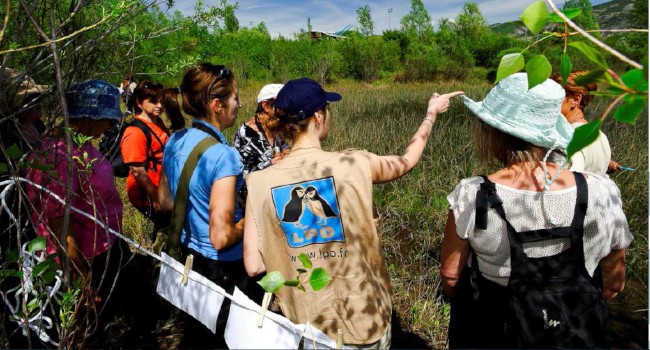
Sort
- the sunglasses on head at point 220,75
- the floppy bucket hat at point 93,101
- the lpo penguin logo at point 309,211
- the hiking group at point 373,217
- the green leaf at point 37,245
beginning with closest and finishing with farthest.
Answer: the green leaf at point 37,245
the hiking group at point 373,217
the lpo penguin logo at point 309,211
the floppy bucket hat at point 93,101
the sunglasses on head at point 220,75

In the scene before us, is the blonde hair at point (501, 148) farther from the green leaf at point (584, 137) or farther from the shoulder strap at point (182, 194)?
the shoulder strap at point (182, 194)

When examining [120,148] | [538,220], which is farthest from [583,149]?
[120,148]

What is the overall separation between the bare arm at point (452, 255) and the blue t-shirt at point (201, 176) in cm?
80

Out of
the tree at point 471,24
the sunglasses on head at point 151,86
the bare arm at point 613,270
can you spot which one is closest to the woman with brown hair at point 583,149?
the bare arm at point 613,270

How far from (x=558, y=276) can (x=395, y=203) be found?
2822mm

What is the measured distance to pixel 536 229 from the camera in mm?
1198

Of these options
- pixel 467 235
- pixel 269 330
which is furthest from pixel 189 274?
pixel 467 235

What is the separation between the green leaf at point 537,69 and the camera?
563 mm

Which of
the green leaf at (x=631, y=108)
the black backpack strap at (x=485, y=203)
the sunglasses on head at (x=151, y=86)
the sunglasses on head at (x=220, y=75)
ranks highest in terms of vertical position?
the sunglasses on head at (x=151, y=86)

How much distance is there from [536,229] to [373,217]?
48 centimetres

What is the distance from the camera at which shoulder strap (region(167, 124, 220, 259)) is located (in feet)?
5.56

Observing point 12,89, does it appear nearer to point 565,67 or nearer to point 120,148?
point 120,148

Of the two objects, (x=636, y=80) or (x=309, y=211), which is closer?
(x=636, y=80)

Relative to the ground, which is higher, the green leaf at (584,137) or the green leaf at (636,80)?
the green leaf at (636,80)
